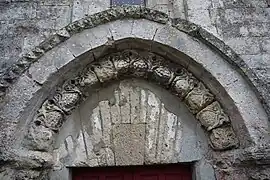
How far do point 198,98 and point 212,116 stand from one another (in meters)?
0.23

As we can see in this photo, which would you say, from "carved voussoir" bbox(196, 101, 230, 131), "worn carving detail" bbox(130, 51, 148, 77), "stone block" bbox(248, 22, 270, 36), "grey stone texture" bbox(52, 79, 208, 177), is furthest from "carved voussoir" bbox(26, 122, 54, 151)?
"stone block" bbox(248, 22, 270, 36)

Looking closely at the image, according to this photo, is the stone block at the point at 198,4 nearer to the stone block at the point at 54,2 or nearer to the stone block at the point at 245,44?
the stone block at the point at 245,44

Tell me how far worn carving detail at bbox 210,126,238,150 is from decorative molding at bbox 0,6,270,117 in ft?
1.33

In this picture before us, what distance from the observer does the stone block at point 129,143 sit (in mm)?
3723

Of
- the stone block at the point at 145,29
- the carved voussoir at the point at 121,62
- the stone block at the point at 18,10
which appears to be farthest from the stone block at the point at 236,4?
the stone block at the point at 18,10

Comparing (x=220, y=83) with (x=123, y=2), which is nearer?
(x=220, y=83)

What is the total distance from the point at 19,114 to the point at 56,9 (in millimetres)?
1266

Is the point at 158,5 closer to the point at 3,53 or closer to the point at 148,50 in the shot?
the point at 148,50

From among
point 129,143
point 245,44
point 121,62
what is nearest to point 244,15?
point 245,44

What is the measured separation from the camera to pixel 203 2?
4133 millimetres

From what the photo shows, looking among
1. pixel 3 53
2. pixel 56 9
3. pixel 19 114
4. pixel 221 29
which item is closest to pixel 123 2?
pixel 56 9

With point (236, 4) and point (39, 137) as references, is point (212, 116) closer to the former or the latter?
point (236, 4)

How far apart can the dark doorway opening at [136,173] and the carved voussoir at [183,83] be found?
2.45ft

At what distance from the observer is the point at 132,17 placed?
3.82 metres
